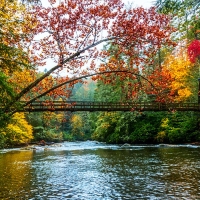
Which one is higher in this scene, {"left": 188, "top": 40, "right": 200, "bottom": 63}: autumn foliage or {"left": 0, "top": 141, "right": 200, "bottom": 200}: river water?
{"left": 188, "top": 40, "right": 200, "bottom": 63}: autumn foliage

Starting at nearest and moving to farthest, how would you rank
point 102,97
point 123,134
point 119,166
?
point 119,166
point 123,134
point 102,97

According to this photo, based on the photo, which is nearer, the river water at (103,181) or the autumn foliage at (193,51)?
the river water at (103,181)

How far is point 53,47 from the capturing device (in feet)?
27.3

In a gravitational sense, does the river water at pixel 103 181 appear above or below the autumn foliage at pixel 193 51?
below

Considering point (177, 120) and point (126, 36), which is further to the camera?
point (177, 120)

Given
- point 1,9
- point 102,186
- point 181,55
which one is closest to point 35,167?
point 102,186

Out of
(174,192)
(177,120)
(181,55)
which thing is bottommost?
(174,192)

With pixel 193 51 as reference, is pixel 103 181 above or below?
below

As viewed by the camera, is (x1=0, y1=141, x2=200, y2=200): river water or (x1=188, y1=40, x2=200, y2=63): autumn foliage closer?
(x1=0, y1=141, x2=200, y2=200): river water

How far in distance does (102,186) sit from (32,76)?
4131 millimetres

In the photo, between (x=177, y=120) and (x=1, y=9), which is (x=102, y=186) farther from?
(x=177, y=120)

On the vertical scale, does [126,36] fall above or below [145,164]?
above

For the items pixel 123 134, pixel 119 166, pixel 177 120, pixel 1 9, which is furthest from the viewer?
pixel 123 134

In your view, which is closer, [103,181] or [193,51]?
[103,181]
